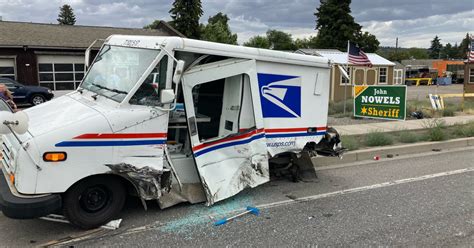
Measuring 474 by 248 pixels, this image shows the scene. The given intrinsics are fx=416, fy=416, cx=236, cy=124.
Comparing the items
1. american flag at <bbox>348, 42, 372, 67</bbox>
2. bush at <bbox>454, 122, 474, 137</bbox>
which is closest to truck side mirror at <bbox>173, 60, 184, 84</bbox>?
bush at <bbox>454, 122, 474, 137</bbox>

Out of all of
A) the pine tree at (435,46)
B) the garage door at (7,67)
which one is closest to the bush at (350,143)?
the garage door at (7,67)

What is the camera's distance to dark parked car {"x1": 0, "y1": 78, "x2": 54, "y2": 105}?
2034 centimetres

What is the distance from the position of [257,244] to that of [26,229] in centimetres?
270

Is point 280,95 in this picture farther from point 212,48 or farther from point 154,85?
point 154,85

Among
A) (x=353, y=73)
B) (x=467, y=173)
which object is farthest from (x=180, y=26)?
(x=467, y=173)

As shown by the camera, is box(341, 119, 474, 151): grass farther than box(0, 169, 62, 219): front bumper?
Yes

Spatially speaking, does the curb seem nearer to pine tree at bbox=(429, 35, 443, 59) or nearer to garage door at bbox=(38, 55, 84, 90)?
garage door at bbox=(38, 55, 84, 90)

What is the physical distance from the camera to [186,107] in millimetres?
5281

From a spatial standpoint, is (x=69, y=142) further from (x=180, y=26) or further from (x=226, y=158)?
(x=180, y=26)

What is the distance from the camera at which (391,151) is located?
382 inches

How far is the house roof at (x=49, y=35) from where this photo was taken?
24.8 meters

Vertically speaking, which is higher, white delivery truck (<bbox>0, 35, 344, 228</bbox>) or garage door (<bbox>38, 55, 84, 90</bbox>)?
garage door (<bbox>38, 55, 84, 90</bbox>)

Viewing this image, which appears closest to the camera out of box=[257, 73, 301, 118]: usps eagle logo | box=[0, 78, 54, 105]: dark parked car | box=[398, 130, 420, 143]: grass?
box=[257, 73, 301, 118]: usps eagle logo

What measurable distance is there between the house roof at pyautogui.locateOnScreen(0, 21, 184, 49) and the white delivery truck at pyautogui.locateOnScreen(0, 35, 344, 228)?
65.9 ft
